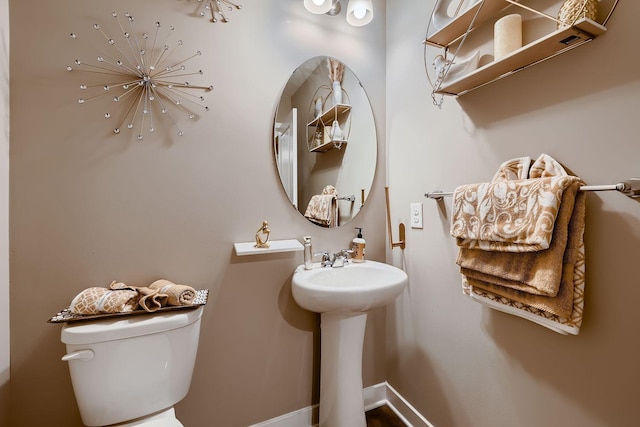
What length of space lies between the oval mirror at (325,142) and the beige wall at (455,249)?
20 cm

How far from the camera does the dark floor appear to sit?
1522 millimetres

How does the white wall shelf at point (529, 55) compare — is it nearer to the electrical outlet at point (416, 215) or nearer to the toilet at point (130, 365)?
the electrical outlet at point (416, 215)

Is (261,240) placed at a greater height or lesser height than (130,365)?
greater

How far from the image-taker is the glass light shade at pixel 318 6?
1389 mm

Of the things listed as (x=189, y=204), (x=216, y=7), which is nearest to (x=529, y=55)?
(x=216, y=7)

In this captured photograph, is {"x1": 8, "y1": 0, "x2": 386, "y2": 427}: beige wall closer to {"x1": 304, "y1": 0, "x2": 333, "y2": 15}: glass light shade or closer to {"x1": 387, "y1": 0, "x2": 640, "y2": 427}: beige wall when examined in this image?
{"x1": 304, "y1": 0, "x2": 333, "y2": 15}: glass light shade

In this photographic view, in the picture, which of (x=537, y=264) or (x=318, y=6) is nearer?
(x=537, y=264)

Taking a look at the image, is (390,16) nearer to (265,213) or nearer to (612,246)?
(265,213)

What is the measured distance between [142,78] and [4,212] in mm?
702

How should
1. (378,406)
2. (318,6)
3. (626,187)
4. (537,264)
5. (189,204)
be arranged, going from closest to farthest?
(626,187)
(537,264)
(189,204)
(318,6)
(378,406)

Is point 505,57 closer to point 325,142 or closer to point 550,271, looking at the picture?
point 550,271

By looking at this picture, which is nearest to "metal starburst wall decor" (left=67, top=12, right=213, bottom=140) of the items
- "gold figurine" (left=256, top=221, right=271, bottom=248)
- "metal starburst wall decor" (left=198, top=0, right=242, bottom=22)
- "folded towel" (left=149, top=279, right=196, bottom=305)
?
"metal starburst wall decor" (left=198, top=0, right=242, bottom=22)

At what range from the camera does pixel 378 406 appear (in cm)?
166

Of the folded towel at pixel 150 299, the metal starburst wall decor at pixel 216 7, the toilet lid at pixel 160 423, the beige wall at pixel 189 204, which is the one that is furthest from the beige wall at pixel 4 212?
the metal starburst wall decor at pixel 216 7
